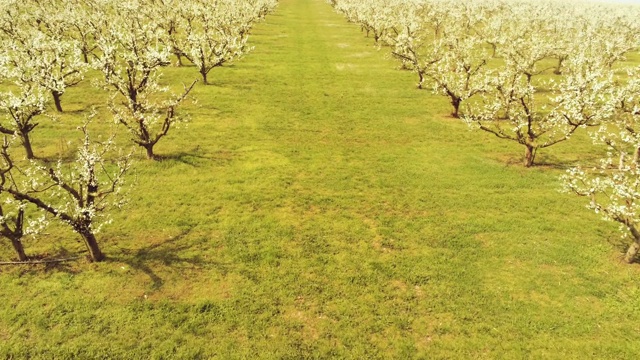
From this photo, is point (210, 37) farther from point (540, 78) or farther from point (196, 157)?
point (540, 78)

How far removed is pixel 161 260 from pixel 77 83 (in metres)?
24.7

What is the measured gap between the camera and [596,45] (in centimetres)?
4388

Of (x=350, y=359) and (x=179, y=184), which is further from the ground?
(x=179, y=184)

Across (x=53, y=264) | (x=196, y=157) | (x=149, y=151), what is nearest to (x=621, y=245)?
(x=196, y=157)

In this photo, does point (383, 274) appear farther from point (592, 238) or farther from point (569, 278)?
point (592, 238)

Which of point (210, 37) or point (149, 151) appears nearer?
point (149, 151)

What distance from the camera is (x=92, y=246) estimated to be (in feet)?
55.3

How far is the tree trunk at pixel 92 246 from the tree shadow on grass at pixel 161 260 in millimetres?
428

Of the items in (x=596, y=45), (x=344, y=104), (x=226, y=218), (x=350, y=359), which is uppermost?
(x=596, y=45)

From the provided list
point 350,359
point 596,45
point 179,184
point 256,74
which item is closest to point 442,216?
point 350,359

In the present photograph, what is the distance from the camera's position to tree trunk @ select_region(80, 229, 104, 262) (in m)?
16.4

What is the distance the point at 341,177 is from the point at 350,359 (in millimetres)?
→ 13143

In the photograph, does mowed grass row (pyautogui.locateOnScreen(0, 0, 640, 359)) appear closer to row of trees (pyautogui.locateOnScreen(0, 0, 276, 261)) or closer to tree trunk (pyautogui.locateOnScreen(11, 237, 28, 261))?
tree trunk (pyautogui.locateOnScreen(11, 237, 28, 261))

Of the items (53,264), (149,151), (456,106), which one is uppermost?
(456,106)
